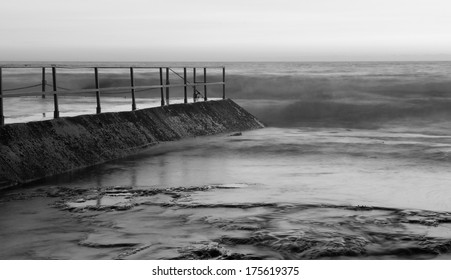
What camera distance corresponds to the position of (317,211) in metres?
7.06

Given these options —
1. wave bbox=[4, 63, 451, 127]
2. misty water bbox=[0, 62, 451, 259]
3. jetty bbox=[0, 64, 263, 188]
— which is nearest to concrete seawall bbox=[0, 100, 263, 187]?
jetty bbox=[0, 64, 263, 188]

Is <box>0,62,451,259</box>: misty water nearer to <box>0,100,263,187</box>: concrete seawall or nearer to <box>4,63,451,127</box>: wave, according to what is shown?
<box>0,100,263,187</box>: concrete seawall

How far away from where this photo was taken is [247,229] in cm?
622

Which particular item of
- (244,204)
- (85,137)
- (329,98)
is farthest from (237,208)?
(329,98)

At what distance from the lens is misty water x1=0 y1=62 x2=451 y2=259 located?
5660 millimetres

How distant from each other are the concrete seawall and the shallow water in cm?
27

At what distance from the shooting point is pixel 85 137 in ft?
34.2

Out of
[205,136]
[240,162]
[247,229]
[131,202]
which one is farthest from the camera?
[205,136]

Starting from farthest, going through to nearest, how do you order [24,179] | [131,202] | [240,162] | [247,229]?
[240,162], [24,179], [131,202], [247,229]

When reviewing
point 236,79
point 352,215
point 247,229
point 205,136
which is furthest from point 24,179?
point 236,79

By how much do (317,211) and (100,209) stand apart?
2275 mm

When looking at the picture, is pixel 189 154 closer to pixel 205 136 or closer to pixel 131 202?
pixel 205 136

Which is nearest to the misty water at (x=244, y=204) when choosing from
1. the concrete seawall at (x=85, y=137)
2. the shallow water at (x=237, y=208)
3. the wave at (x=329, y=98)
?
the shallow water at (x=237, y=208)

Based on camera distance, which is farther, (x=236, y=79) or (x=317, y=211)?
(x=236, y=79)
